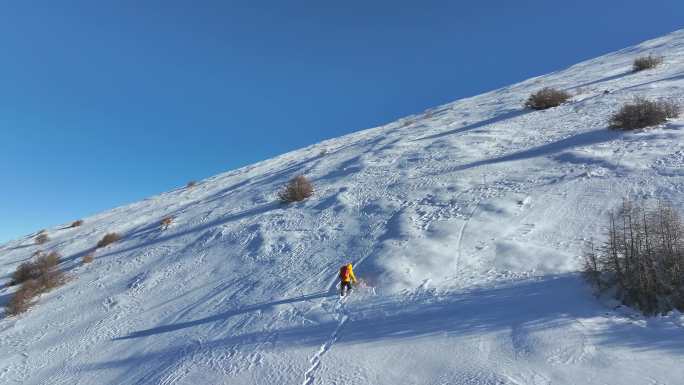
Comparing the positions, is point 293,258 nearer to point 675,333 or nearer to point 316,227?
point 316,227

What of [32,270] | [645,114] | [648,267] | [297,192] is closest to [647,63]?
[645,114]

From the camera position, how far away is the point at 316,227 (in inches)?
314

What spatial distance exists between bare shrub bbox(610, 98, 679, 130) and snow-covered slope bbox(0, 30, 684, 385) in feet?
1.08

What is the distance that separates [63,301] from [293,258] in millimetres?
5528

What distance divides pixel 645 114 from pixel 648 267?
20.1 feet

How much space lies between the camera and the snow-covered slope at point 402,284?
145 inches

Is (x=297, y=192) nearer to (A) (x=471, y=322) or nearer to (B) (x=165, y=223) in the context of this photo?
(B) (x=165, y=223)

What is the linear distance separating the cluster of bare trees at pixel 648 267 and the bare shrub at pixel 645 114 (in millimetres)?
4997

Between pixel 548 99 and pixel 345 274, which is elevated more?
pixel 548 99

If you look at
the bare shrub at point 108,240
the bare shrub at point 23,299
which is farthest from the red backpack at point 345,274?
the bare shrub at point 108,240

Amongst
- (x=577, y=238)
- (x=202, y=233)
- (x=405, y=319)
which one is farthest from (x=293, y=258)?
(x=577, y=238)

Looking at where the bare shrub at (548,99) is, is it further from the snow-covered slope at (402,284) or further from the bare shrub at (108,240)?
the bare shrub at (108,240)

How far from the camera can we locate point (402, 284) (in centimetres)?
521

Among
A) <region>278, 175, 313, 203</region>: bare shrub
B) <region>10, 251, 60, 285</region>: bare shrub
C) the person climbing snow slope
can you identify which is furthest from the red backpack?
<region>10, 251, 60, 285</region>: bare shrub
